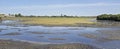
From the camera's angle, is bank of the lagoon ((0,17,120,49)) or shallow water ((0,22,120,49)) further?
shallow water ((0,22,120,49))

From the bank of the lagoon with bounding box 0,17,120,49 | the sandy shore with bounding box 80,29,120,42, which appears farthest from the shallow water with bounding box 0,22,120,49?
the sandy shore with bounding box 80,29,120,42

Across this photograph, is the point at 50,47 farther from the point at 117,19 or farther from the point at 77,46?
the point at 117,19

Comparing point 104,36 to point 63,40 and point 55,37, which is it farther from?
point 63,40

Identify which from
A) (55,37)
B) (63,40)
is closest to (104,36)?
(55,37)

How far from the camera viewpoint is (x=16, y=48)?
23.2m

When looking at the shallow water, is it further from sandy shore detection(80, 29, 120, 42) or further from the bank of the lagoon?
sandy shore detection(80, 29, 120, 42)

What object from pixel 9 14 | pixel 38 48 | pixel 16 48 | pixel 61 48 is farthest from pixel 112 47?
pixel 9 14

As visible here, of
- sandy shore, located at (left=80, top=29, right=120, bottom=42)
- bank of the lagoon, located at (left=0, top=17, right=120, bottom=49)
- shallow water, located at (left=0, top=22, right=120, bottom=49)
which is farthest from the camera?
→ sandy shore, located at (left=80, top=29, right=120, bottom=42)

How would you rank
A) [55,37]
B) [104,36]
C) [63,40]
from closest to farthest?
[63,40], [55,37], [104,36]

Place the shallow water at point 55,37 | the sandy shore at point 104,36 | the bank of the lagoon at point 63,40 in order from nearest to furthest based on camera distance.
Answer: the bank of the lagoon at point 63,40
the shallow water at point 55,37
the sandy shore at point 104,36

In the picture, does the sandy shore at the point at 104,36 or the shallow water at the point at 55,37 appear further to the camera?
the sandy shore at the point at 104,36

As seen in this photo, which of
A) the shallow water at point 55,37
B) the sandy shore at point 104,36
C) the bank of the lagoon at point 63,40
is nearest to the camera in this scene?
the bank of the lagoon at point 63,40

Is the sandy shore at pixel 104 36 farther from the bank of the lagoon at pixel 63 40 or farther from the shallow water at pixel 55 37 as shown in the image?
the shallow water at pixel 55 37

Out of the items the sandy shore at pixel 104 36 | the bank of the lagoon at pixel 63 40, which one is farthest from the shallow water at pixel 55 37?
the sandy shore at pixel 104 36
